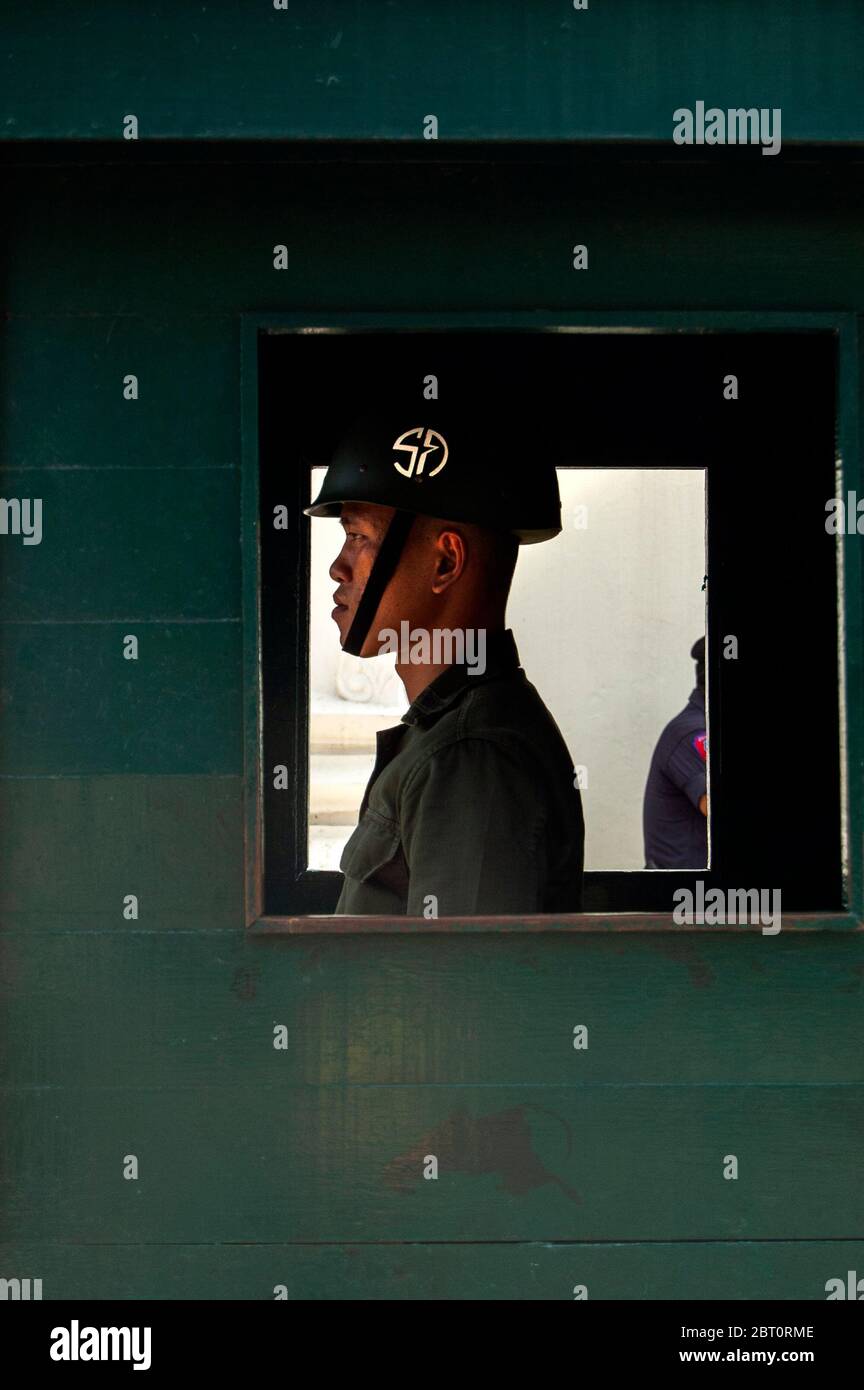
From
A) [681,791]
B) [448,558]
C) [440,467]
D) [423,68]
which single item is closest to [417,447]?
[440,467]

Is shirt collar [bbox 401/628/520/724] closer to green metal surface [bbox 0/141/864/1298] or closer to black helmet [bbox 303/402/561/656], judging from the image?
black helmet [bbox 303/402/561/656]

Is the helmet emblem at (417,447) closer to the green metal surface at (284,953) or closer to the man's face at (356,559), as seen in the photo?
the man's face at (356,559)

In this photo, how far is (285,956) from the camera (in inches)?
79.5

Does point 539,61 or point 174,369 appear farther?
point 174,369

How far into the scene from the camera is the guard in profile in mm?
2039

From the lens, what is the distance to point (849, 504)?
2047 mm

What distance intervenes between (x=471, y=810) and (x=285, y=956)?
371mm

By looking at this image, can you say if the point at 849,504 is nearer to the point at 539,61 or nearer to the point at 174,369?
the point at 539,61

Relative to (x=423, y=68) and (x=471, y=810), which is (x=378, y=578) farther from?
(x=423, y=68)

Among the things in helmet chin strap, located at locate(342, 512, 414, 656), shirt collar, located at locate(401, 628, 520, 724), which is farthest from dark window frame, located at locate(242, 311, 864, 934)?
shirt collar, located at locate(401, 628, 520, 724)

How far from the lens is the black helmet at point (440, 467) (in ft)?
6.89
